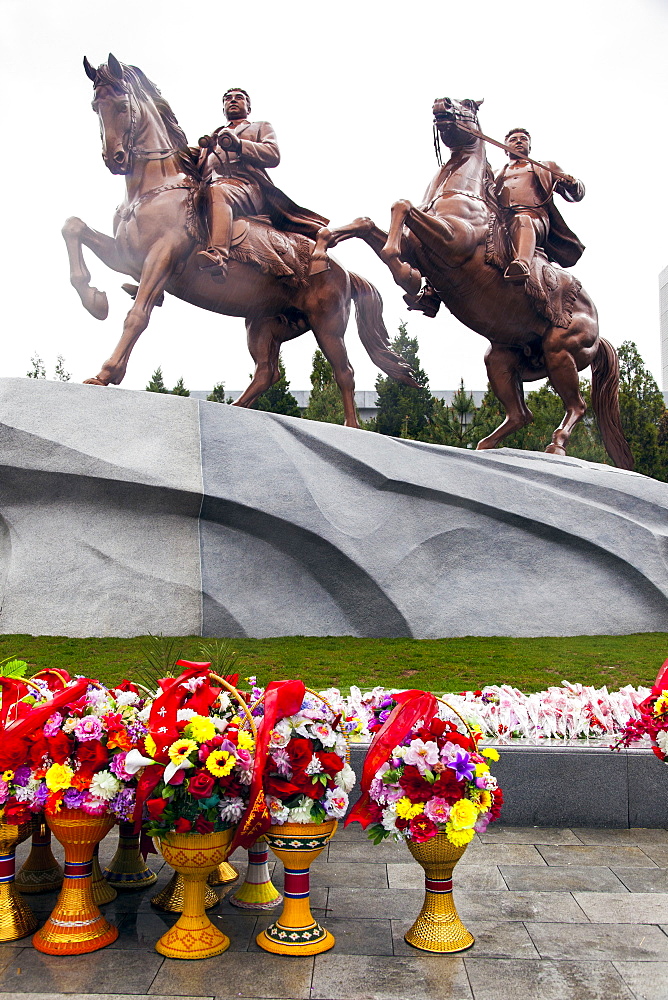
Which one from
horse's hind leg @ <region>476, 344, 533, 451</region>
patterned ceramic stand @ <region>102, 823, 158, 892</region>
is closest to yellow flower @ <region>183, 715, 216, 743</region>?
patterned ceramic stand @ <region>102, 823, 158, 892</region>

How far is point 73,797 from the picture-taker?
3025 millimetres

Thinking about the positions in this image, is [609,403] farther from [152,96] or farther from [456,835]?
[456,835]

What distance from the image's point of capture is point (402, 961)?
2906 mm

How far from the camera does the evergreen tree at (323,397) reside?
82.5ft

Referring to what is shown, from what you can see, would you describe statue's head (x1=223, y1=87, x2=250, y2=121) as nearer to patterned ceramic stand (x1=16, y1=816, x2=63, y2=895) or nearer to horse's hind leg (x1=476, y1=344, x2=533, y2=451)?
horse's hind leg (x1=476, y1=344, x2=533, y2=451)

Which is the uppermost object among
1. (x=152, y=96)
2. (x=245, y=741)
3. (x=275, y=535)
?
(x=152, y=96)

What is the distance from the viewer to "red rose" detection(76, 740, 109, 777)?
3037 mm

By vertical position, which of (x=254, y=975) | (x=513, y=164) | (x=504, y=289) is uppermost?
(x=513, y=164)

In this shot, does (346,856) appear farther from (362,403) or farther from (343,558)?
(362,403)

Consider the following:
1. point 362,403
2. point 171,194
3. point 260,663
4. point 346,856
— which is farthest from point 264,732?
point 362,403

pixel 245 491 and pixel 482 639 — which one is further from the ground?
pixel 245 491

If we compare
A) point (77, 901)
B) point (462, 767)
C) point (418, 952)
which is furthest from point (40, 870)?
point (462, 767)

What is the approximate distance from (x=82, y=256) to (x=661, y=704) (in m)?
8.66

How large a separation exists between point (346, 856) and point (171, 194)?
8.00 metres
